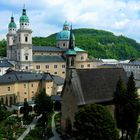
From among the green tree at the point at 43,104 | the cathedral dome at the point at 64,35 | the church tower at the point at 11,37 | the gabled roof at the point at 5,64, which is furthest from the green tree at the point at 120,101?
the cathedral dome at the point at 64,35

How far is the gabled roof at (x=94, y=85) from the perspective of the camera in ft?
162

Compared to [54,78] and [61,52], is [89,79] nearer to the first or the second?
[54,78]

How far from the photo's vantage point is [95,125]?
41.0 metres

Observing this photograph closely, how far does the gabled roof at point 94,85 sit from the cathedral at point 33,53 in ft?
147

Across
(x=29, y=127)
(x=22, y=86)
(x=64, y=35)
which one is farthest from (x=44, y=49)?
(x=29, y=127)

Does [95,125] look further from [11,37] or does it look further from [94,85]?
[11,37]

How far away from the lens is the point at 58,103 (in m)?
70.2

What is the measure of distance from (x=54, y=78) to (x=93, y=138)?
43.3 metres

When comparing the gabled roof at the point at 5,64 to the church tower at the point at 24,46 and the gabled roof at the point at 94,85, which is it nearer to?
the church tower at the point at 24,46

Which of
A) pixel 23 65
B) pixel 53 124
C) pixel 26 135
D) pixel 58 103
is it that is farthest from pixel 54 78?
pixel 26 135

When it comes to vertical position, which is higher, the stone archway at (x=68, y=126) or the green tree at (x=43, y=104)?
the green tree at (x=43, y=104)

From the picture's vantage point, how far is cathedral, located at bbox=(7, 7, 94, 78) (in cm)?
10050

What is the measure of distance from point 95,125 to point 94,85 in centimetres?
1179

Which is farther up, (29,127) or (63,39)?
(63,39)
